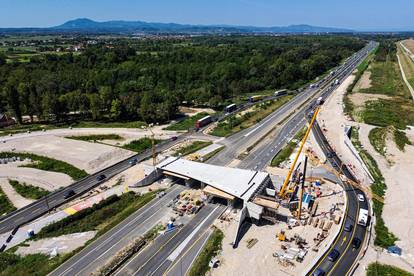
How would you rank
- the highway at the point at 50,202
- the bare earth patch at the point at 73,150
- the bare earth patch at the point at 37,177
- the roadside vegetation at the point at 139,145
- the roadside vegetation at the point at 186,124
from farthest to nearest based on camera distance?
1. the roadside vegetation at the point at 186,124
2. the roadside vegetation at the point at 139,145
3. the bare earth patch at the point at 73,150
4. the bare earth patch at the point at 37,177
5. the highway at the point at 50,202

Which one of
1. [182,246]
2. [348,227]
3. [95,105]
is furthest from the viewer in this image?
[95,105]

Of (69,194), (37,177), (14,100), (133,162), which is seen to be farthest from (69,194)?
(14,100)

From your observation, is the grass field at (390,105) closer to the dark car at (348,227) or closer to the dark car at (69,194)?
the dark car at (348,227)

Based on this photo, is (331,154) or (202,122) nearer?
(331,154)

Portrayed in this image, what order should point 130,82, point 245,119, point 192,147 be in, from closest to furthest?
point 192,147 → point 245,119 → point 130,82

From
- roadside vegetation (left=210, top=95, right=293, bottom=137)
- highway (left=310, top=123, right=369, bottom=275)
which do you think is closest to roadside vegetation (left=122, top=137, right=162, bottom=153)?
roadside vegetation (left=210, top=95, right=293, bottom=137)

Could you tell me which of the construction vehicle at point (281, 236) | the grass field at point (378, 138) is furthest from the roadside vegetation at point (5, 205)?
the grass field at point (378, 138)

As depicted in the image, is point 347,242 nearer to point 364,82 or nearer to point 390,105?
point 390,105
